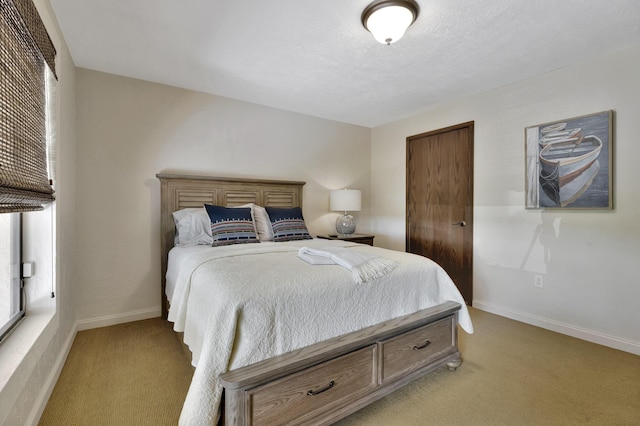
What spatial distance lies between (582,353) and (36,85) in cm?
389

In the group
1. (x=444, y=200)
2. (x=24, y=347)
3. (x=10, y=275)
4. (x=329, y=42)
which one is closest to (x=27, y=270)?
(x=10, y=275)

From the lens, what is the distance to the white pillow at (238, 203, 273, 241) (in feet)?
9.91

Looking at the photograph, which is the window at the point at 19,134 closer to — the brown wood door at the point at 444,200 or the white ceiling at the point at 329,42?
the white ceiling at the point at 329,42

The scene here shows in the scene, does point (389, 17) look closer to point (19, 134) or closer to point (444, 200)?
point (19, 134)

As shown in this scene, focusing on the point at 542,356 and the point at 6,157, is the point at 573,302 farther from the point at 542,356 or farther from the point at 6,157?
the point at 6,157

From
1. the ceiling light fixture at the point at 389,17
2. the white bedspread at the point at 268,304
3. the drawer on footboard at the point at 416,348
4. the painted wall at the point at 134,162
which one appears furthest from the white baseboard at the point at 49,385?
the ceiling light fixture at the point at 389,17

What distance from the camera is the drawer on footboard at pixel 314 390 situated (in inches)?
49.5

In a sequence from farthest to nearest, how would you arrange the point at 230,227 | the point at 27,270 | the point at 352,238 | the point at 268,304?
the point at 352,238 < the point at 230,227 < the point at 27,270 < the point at 268,304

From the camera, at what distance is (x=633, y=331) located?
7.38 feet

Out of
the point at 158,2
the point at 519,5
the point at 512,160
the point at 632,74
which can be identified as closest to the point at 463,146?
the point at 512,160

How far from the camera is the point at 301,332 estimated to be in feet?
4.65

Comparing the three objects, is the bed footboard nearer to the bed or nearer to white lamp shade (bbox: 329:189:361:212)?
the bed

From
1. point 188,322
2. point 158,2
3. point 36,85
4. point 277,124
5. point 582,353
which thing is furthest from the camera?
point 277,124

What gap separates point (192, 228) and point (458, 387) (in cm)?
240
